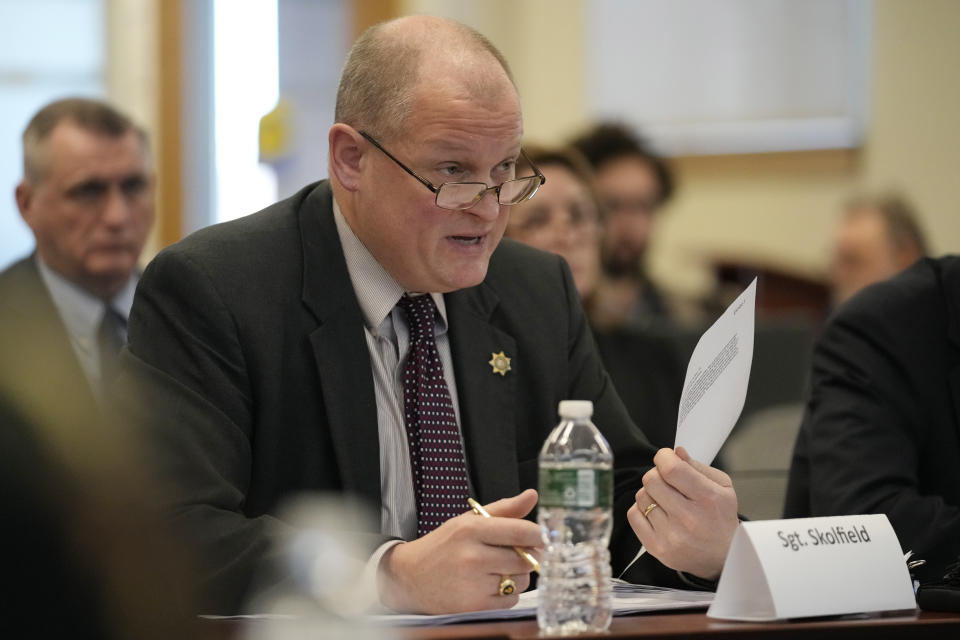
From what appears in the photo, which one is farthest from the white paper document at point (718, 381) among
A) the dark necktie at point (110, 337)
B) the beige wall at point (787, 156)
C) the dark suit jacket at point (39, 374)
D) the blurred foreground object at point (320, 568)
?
the beige wall at point (787, 156)

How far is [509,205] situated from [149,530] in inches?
62.3

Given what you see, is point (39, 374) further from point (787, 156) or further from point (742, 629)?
point (787, 156)

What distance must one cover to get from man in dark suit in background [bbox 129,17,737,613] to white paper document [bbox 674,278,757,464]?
32 centimetres

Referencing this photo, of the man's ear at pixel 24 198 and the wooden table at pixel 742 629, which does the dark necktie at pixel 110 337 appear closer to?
the man's ear at pixel 24 198

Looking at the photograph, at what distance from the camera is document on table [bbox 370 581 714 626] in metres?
1.48

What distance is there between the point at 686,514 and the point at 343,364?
0.66 m

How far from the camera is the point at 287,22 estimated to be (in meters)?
7.33

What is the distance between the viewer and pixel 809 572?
57.1 inches

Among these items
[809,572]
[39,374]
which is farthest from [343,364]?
[39,374]

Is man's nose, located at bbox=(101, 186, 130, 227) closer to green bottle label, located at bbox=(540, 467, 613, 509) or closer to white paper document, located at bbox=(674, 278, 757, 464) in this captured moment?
white paper document, located at bbox=(674, 278, 757, 464)

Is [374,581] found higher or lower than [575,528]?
lower

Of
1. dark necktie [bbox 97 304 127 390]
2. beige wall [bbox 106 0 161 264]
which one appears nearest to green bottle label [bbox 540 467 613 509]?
dark necktie [bbox 97 304 127 390]

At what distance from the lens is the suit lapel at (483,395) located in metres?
2.14

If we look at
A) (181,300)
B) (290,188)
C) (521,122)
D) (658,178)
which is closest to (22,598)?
(181,300)
